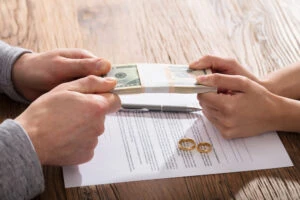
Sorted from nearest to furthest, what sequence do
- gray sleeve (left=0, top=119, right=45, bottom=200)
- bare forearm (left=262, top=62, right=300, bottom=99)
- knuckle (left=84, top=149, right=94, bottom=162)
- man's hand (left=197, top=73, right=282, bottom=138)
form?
1. gray sleeve (left=0, top=119, right=45, bottom=200)
2. knuckle (left=84, top=149, right=94, bottom=162)
3. man's hand (left=197, top=73, right=282, bottom=138)
4. bare forearm (left=262, top=62, right=300, bottom=99)

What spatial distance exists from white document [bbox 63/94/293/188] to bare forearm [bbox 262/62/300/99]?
0.13 meters

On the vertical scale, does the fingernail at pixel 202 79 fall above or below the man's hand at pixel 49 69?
below

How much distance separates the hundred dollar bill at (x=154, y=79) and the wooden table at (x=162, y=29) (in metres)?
0.18

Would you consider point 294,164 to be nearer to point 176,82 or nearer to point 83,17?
point 176,82

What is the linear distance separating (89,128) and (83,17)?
50 centimetres

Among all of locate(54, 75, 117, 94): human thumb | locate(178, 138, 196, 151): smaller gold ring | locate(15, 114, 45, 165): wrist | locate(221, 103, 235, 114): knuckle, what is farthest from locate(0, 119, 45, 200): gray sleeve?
locate(221, 103, 235, 114): knuckle

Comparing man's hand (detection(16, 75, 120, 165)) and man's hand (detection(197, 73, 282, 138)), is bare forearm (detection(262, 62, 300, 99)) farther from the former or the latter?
man's hand (detection(16, 75, 120, 165))

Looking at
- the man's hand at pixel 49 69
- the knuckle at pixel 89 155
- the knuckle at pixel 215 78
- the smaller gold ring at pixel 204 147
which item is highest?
the man's hand at pixel 49 69

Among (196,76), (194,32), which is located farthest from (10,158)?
(194,32)

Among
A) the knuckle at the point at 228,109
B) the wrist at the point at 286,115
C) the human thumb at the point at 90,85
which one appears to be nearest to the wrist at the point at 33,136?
the human thumb at the point at 90,85

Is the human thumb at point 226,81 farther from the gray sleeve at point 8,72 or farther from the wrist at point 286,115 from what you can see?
the gray sleeve at point 8,72

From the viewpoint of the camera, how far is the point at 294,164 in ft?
3.27

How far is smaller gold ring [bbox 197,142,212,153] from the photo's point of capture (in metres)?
0.99

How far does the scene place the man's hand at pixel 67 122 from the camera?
0.88m
